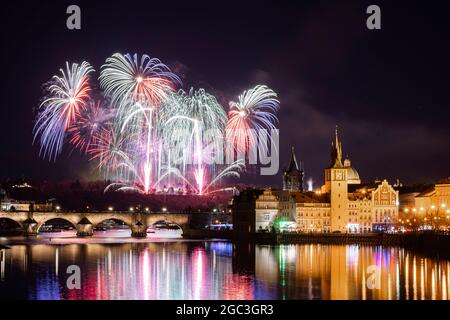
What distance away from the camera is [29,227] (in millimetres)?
143125

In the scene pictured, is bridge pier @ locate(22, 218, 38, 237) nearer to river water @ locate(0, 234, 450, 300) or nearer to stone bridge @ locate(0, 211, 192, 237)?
stone bridge @ locate(0, 211, 192, 237)

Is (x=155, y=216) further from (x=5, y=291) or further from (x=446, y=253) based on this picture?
(x=5, y=291)

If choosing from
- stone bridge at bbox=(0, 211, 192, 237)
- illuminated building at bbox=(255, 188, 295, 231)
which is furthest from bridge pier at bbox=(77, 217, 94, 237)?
illuminated building at bbox=(255, 188, 295, 231)

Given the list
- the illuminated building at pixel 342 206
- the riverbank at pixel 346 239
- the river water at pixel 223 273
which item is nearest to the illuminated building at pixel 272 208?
the illuminated building at pixel 342 206

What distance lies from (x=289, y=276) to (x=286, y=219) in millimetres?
63184

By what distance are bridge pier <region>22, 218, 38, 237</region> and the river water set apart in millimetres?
34991

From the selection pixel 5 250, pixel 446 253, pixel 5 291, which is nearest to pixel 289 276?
pixel 5 291

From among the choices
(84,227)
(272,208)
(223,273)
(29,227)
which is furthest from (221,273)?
(84,227)

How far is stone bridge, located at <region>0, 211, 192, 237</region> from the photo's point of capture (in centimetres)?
14212

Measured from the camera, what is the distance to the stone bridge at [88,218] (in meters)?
142

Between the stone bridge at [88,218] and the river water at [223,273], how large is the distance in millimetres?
35395

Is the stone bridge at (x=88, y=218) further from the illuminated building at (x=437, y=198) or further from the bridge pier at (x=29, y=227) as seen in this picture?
the illuminated building at (x=437, y=198)

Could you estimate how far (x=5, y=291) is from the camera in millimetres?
62406

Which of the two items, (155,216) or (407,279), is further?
(155,216)
